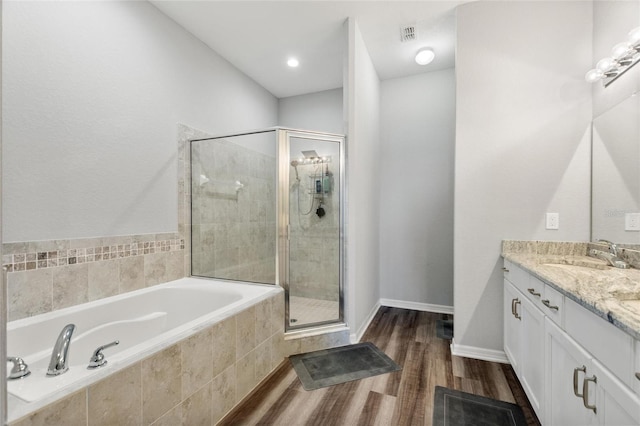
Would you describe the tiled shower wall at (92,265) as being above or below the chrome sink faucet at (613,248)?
below

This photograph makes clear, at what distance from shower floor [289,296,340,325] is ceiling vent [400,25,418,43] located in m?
2.49

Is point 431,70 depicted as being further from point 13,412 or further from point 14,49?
point 13,412

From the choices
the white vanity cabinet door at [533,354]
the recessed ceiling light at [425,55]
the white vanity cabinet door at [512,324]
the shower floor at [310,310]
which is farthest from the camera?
the recessed ceiling light at [425,55]

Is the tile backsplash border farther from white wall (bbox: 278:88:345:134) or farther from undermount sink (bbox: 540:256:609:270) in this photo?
undermount sink (bbox: 540:256:609:270)

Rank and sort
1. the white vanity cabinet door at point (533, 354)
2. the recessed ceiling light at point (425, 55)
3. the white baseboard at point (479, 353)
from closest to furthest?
the white vanity cabinet door at point (533, 354) < the white baseboard at point (479, 353) < the recessed ceiling light at point (425, 55)

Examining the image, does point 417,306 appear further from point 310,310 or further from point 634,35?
point 634,35

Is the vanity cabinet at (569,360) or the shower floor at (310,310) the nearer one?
the vanity cabinet at (569,360)

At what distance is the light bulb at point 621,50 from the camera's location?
1.69 meters

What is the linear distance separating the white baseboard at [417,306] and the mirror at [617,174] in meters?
1.66

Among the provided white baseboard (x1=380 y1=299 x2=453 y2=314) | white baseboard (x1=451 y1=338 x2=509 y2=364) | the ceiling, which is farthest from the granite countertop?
the ceiling

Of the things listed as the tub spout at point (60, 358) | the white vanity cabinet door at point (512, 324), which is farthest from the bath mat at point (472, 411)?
the tub spout at point (60, 358)

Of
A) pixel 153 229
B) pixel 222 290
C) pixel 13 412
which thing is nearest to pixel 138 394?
pixel 13 412

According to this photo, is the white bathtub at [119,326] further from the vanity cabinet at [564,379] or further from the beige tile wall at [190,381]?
the vanity cabinet at [564,379]

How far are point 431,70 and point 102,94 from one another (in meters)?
3.13
